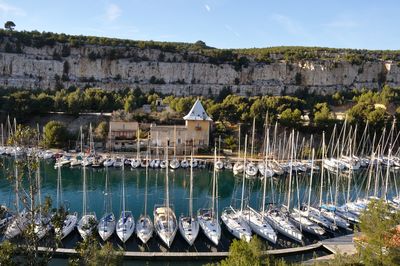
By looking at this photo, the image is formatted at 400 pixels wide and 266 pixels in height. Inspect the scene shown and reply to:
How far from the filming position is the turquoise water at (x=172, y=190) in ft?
66.9

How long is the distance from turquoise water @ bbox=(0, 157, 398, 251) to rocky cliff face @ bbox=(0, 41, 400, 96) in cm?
4217

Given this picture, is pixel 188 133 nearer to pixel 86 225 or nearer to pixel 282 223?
pixel 282 223

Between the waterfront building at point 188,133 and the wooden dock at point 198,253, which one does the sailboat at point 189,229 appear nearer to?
the wooden dock at point 198,253

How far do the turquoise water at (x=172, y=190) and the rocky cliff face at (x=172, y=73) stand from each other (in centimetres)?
4217

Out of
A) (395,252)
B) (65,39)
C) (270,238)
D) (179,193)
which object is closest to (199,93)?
(65,39)

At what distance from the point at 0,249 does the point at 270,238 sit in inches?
526

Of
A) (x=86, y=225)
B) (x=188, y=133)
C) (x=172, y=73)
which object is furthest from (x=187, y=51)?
(x=86, y=225)

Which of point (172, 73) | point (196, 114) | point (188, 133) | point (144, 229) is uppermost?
point (172, 73)

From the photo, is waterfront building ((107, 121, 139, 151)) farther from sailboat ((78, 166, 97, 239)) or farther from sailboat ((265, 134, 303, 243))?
sailboat ((265, 134, 303, 243))

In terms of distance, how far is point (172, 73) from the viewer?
83.1m

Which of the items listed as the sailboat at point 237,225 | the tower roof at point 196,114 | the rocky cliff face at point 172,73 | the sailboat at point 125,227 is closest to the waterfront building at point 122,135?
the tower roof at point 196,114

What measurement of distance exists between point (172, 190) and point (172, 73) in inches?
2175

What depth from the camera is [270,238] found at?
2008 cm

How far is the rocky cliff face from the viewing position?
249 feet
